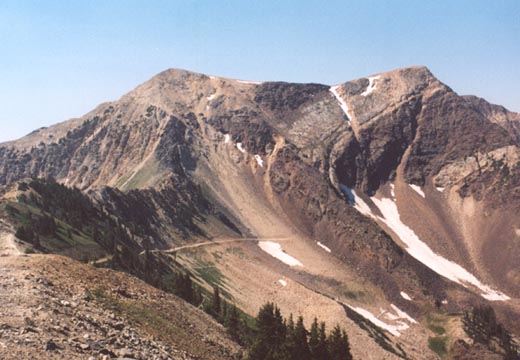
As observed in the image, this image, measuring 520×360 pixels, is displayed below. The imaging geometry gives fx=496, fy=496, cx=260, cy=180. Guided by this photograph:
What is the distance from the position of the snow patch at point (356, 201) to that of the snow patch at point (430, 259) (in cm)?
556

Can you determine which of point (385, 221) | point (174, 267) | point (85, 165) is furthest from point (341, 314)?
point (85, 165)

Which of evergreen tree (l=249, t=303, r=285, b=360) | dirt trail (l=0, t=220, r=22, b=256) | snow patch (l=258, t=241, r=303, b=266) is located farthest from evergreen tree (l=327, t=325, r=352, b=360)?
snow patch (l=258, t=241, r=303, b=266)

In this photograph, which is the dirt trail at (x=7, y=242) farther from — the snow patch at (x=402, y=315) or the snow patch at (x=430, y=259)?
the snow patch at (x=430, y=259)

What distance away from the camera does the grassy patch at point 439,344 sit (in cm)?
10488

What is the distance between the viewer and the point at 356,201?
189375mm

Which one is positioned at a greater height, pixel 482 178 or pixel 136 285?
pixel 482 178

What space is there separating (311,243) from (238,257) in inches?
1250

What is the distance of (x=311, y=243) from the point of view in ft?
510

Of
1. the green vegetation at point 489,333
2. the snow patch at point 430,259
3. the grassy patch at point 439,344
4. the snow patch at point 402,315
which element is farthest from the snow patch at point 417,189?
the grassy patch at point 439,344

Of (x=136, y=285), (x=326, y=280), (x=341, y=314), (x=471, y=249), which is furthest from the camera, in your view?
(x=471, y=249)

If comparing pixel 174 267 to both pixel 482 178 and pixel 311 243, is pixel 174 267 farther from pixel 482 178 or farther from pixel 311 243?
pixel 482 178

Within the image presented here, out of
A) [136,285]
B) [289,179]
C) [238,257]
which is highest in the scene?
[289,179]

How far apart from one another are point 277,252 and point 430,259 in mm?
53006

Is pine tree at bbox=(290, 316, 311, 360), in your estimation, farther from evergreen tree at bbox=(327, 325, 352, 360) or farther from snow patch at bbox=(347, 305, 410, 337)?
snow patch at bbox=(347, 305, 410, 337)
